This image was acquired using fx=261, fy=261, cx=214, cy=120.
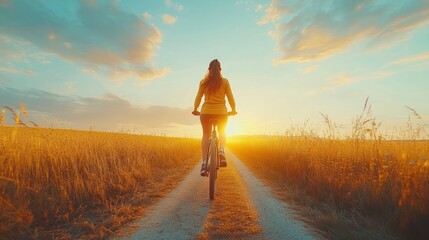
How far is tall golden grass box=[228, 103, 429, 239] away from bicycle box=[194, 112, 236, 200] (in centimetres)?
243

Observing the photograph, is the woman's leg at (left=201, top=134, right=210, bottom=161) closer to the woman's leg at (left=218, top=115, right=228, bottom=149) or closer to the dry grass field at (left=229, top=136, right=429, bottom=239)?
the woman's leg at (left=218, top=115, right=228, bottom=149)

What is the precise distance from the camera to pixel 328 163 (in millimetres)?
7242

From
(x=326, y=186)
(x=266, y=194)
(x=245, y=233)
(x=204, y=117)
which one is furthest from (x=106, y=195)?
(x=326, y=186)

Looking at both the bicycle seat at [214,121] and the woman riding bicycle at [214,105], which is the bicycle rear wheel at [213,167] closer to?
the woman riding bicycle at [214,105]

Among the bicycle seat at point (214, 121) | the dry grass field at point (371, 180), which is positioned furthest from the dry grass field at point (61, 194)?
the dry grass field at point (371, 180)

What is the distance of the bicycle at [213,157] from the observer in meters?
5.88

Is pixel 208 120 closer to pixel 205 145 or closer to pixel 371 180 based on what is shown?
pixel 205 145

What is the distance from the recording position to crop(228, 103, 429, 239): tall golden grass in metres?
3.56

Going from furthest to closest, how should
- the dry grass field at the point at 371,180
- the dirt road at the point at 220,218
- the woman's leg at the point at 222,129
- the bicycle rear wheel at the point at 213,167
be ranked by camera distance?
the woman's leg at the point at 222,129, the bicycle rear wheel at the point at 213,167, the dirt road at the point at 220,218, the dry grass field at the point at 371,180

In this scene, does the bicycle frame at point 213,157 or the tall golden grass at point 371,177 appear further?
the bicycle frame at point 213,157

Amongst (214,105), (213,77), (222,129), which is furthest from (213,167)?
(213,77)

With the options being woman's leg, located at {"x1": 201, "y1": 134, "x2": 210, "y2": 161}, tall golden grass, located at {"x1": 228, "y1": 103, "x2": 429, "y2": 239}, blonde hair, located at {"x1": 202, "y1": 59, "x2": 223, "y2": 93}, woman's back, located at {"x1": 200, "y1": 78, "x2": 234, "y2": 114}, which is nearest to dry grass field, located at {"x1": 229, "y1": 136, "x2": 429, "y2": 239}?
tall golden grass, located at {"x1": 228, "y1": 103, "x2": 429, "y2": 239}

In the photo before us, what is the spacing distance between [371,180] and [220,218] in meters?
3.12

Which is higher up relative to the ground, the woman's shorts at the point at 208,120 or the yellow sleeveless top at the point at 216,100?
the yellow sleeveless top at the point at 216,100
